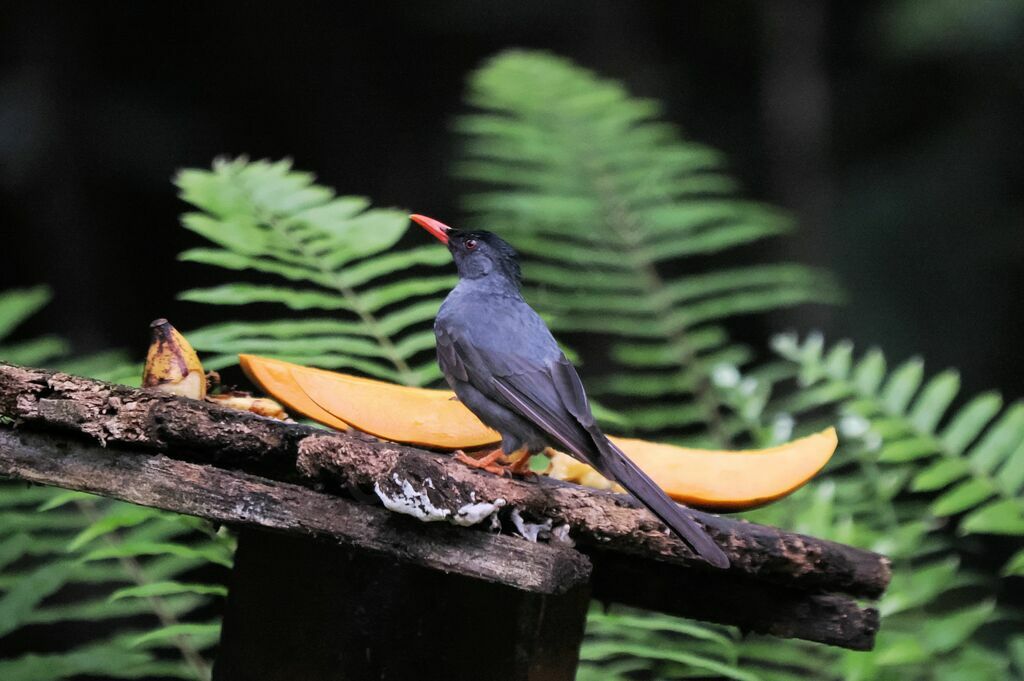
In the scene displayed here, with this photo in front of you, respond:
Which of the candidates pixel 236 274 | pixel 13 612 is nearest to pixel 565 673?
pixel 13 612

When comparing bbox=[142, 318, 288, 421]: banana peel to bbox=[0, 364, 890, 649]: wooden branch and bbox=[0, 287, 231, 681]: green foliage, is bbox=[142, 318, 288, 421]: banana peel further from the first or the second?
bbox=[0, 287, 231, 681]: green foliage

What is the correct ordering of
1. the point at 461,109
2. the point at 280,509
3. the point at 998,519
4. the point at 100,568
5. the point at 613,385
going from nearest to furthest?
the point at 280,509, the point at 998,519, the point at 100,568, the point at 613,385, the point at 461,109

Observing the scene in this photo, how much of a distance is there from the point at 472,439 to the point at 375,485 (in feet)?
2.13

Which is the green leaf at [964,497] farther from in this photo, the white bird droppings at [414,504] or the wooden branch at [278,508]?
the white bird droppings at [414,504]

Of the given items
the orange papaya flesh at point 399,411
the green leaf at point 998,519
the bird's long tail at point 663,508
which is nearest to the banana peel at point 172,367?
the orange papaya flesh at point 399,411

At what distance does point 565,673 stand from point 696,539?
22.0 inches

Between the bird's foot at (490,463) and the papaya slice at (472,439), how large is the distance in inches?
3.7

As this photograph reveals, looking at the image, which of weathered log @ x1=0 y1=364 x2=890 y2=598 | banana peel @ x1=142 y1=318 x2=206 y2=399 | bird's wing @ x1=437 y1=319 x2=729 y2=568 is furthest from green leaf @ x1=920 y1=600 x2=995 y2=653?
banana peel @ x1=142 y1=318 x2=206 y2=399

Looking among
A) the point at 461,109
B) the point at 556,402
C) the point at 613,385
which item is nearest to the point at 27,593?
the point at 556,402

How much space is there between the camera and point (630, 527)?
6.09 feet

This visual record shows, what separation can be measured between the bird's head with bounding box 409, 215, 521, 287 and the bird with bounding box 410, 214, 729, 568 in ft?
0.33

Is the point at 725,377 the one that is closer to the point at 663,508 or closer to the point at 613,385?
the point at 613,385

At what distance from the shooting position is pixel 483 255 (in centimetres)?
252

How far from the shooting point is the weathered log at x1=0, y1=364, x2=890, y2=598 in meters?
1.66
